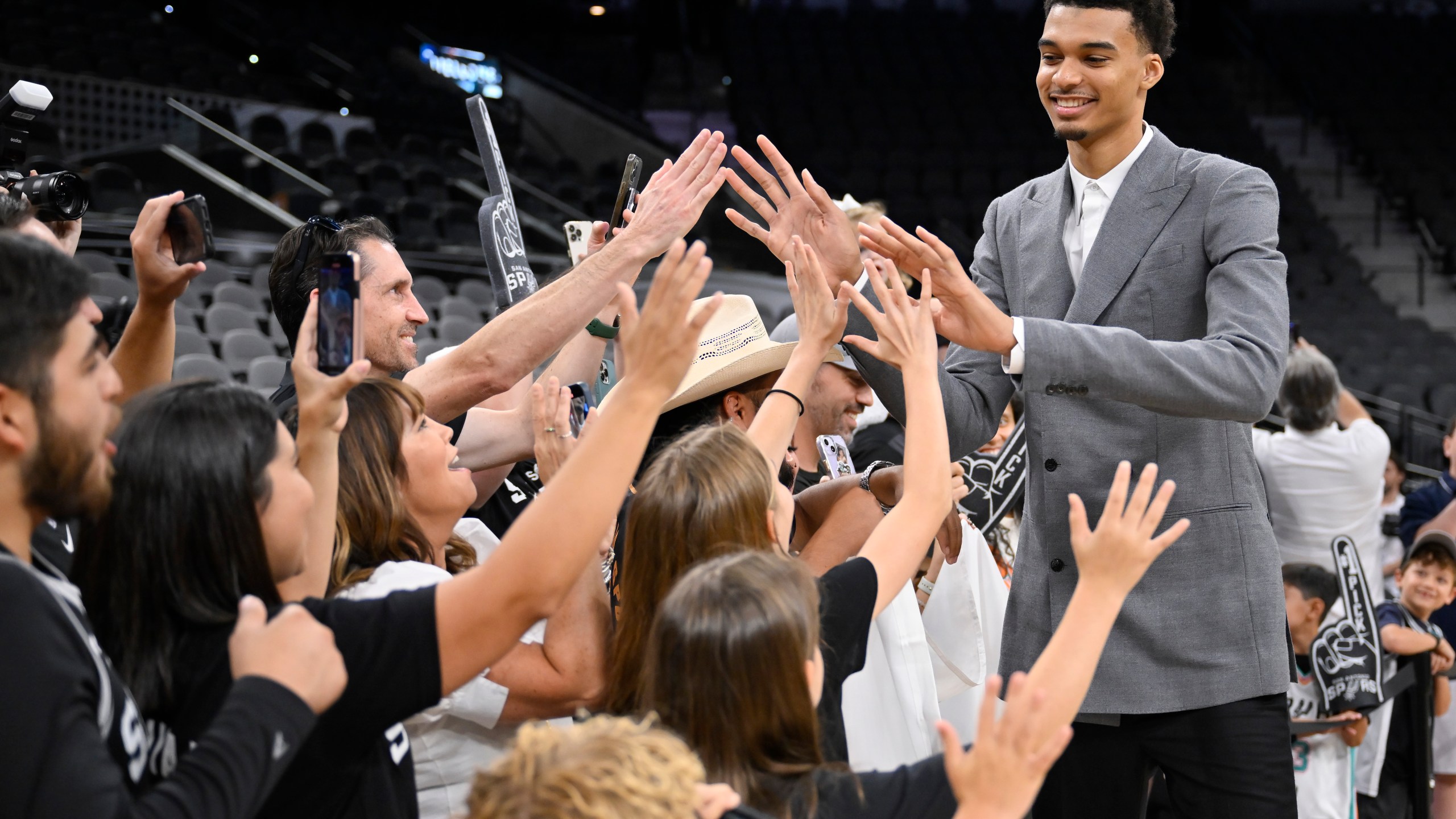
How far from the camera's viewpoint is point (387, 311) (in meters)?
2.38

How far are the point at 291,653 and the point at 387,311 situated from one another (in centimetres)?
129

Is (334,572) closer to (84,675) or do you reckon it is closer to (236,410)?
(236,410)

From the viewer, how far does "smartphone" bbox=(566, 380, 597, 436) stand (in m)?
2.05

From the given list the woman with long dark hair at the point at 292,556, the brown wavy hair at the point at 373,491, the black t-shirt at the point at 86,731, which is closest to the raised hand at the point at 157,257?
the brown wavy hair at the point at 373,491

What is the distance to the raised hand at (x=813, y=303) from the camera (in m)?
1.88

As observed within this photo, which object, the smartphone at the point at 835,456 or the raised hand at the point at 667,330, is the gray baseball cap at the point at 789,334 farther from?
the raised hand at the point at 667,330

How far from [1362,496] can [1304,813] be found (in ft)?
4.80

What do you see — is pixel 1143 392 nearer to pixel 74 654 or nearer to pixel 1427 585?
pixel 74 654

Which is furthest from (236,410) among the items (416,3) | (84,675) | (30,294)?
(416,3)

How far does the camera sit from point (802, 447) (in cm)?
296

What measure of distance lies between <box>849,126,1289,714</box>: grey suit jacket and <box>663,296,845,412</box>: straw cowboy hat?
501mm

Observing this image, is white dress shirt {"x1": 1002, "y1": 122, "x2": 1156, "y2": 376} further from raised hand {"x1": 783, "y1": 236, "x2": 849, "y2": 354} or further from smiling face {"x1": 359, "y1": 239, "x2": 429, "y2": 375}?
smiling face {"x1": 359, "y1": 239, "x2": 429, "y2": 375}

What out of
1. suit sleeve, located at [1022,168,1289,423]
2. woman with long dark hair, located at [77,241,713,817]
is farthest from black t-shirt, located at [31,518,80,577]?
suit sleeve, located at [1022,168,1289,423]

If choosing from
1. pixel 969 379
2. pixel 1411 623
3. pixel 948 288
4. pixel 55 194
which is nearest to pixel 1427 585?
pixel 1411 623
